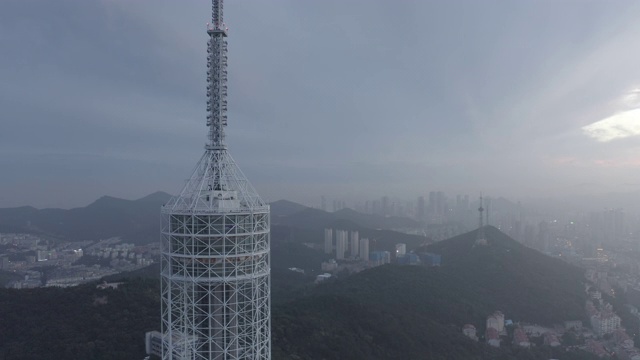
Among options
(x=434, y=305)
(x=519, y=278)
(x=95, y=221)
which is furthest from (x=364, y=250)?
(x=95, y=221)

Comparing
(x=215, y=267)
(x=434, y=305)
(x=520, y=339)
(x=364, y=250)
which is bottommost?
(x=520, y=339)

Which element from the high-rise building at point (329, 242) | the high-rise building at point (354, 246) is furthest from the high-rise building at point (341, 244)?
the high-rise building at point (329, 242)

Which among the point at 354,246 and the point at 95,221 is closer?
the point at 354,246

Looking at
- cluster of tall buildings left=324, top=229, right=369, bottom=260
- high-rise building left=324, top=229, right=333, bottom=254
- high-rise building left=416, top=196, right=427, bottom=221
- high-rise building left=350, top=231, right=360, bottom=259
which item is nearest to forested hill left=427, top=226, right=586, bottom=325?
cluster of tall buildings left=324, top=229, right=369, bottom=260

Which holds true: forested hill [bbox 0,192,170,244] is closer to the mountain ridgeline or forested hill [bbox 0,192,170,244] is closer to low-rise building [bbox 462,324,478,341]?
the mountain ridgeline

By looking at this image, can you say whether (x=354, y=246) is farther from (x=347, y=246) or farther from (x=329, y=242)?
(x=329, y=242)

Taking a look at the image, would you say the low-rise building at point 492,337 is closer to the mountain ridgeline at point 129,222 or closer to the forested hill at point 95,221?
the mountain ridgeline at point 129,222
